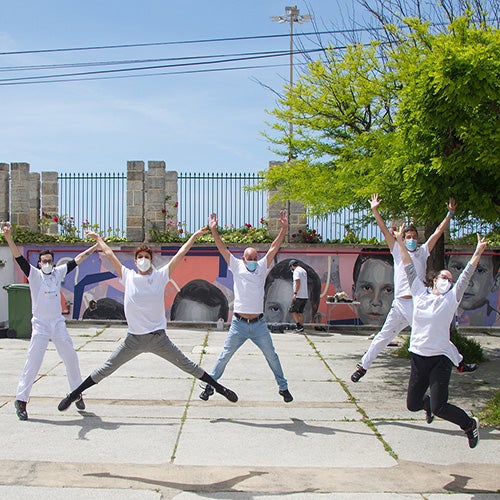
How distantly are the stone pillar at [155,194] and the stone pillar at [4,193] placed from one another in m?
3.67

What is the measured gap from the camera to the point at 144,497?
4906 millimetres

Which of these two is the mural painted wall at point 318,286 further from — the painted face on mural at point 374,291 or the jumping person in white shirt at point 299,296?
the jumping person in white shirt at point 299,296

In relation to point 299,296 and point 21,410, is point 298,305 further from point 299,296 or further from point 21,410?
point 21,410

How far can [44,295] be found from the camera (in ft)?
24.0

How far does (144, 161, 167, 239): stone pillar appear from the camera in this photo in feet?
54.2

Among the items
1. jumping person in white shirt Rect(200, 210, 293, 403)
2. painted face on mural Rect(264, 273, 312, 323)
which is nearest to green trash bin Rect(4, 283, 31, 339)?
painted face on mural Rect(264, 273, 312, 323)

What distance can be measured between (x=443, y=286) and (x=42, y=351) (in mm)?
4367

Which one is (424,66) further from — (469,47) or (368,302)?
(368,302)

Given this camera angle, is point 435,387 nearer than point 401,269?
Yes

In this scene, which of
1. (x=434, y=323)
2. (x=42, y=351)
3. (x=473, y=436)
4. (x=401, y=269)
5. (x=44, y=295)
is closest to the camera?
(x=473, y=436)

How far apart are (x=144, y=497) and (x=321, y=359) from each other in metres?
7.01

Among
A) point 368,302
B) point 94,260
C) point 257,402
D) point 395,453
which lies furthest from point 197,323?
point 395,453

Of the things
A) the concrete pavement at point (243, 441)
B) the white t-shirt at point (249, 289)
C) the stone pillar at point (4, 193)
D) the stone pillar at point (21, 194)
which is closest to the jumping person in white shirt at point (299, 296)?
the concrete pavement at point (243, 441)

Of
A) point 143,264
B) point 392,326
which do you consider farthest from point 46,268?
point 392,326
